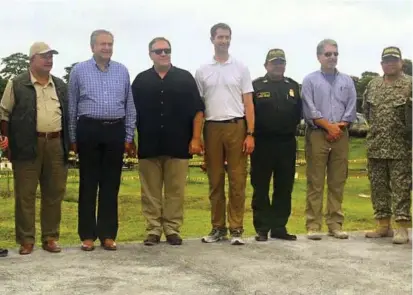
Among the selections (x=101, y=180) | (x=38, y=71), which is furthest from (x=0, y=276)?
(x=38, y=71)

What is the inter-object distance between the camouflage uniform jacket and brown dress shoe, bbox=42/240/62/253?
2.97 meters

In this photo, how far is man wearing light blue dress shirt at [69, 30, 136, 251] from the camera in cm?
498

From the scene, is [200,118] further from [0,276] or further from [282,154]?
[0,276]

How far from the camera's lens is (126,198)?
39.6 feet

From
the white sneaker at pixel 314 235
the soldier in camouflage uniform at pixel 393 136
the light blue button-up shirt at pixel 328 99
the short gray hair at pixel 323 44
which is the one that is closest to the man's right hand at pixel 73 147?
the light blue button-up shirt at pixel 328 99

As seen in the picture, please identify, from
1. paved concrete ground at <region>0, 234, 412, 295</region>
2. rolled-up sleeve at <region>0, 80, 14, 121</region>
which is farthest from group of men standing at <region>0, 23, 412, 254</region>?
paved concrete ground at <region>0, 234, 412, 295</region>

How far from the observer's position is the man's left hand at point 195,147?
5.33m

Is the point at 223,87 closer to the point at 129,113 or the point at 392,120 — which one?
the point at 129,113

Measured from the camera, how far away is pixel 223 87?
211 inches

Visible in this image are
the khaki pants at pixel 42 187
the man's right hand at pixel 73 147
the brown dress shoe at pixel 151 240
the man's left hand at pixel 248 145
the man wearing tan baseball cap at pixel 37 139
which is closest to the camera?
the man wearing tan baseball cap at pixel 37 139

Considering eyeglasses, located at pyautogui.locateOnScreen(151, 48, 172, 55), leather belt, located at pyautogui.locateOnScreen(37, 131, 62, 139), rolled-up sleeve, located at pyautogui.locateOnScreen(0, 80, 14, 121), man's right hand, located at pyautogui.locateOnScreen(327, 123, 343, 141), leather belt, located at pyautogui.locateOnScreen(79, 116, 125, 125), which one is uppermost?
eyeglasses, located at pyautogui.locateOnScreen(151, 48, 172, 55)

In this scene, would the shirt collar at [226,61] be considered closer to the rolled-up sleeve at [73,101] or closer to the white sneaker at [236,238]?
the rolled-up sleeve at [73,101]

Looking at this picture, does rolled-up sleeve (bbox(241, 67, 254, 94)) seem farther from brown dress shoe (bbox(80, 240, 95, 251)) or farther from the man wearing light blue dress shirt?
brown dress shoe (bbox(80, 240, 95, 251))

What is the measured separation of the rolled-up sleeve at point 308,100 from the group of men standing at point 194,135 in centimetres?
1
